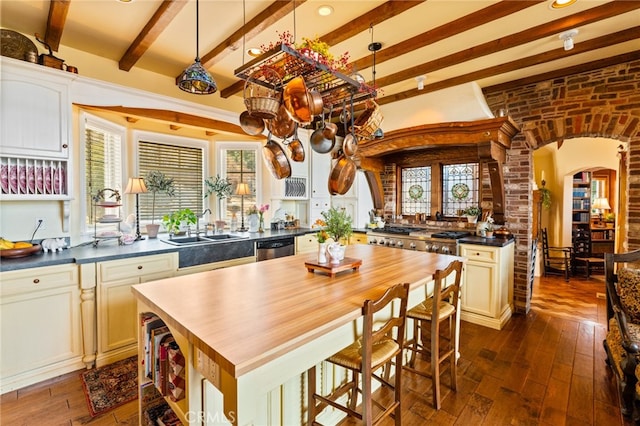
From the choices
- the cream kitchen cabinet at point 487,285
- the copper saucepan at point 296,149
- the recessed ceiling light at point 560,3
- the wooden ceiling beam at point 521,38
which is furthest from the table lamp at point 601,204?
the copper saucepan at point 296,149

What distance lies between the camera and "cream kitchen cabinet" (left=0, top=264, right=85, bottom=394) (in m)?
2.11

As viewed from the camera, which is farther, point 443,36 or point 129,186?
point 129,186

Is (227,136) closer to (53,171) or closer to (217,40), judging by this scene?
(217,40)

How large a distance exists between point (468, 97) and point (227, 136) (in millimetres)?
3213

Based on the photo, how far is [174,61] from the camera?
318 centimetres

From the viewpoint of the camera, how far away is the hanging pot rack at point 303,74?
60.1 inches

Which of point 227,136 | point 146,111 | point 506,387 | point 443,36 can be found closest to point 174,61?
point 146,111

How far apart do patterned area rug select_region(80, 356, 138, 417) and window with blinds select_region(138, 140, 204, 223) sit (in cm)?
180

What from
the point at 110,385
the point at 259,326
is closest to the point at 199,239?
the point at 110,385

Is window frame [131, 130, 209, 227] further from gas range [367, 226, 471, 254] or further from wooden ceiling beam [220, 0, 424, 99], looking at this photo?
gas range [367, 226, 471, 254]

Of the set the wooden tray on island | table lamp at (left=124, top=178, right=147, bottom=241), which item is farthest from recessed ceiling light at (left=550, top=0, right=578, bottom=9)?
table lamp at (left=124, top=178, right=147, bottom=241)

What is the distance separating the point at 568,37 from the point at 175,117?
3901 millimetres

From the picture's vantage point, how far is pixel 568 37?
256 centimetres

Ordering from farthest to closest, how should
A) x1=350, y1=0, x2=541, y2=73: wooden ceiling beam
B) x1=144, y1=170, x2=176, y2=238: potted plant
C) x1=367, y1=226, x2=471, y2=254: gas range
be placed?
x1=144, y1=170, x2=176, y2=238: potted plant → x1=367, y1=226, x2=471, y2=254: gas range → x1=350, y1=0, x2=541, y2=73: wooden ceiling beam
